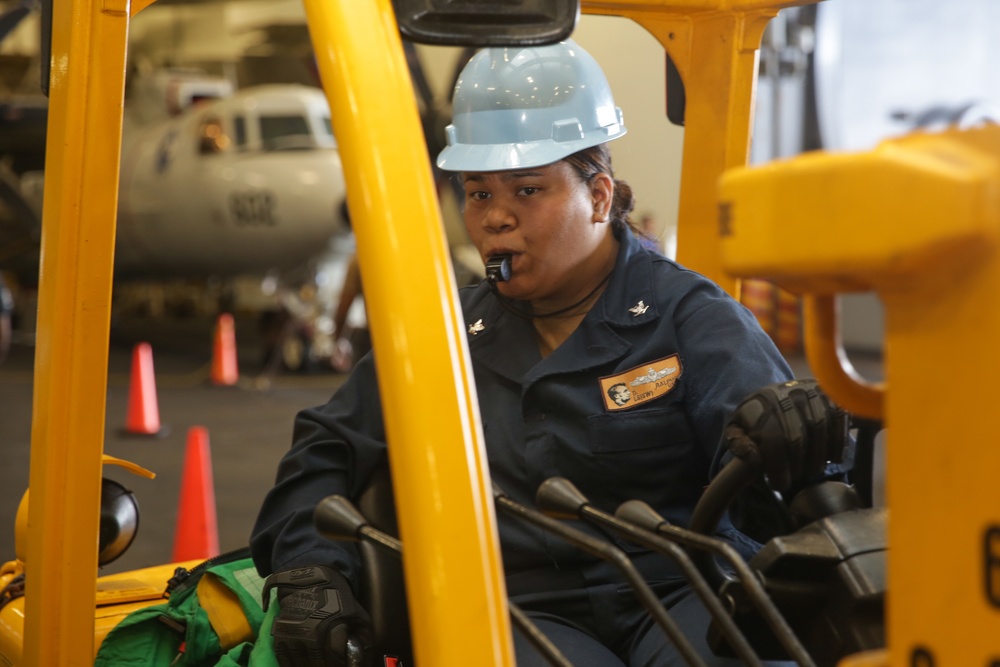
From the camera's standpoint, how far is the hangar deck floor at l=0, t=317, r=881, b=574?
5504 millimetres

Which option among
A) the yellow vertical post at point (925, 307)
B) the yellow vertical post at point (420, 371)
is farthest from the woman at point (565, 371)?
the yellow vertical post at point (925, 307)

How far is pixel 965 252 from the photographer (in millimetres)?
778

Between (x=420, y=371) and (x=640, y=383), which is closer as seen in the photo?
(x=420, y=371)

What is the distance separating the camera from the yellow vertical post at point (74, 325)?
176 cm

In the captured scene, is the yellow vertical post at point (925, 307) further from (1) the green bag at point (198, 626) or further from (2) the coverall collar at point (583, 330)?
(1) the green bag at point (198, 626)

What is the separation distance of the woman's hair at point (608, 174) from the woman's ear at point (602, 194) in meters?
0.01

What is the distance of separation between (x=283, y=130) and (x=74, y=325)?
1050cm

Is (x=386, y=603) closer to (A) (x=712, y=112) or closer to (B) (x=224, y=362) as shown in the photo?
(A) (x=712, y=112)

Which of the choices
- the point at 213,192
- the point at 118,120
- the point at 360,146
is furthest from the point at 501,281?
the point at 213,192

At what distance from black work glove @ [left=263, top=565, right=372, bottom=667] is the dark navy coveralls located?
0.24 feet

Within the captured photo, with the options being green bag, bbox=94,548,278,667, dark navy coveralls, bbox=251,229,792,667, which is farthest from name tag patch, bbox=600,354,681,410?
green bag, bbox=94,548,278,667

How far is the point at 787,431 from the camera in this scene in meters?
1.35

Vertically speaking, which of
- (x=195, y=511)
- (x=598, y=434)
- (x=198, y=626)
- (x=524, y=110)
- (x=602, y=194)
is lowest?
(x=195, y=511)

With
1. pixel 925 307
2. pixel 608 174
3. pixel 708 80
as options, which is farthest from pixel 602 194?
pixel 925 307
